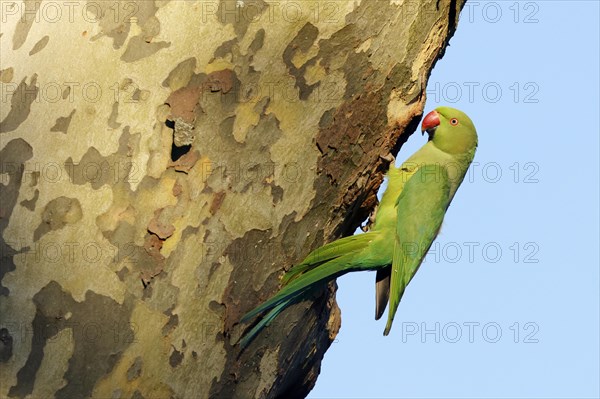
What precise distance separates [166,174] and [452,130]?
2416 mm

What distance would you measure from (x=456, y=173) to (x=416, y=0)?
172cm

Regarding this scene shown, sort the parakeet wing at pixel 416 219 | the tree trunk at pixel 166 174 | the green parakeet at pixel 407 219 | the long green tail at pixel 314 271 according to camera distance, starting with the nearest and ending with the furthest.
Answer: the tree trunk at pixel 166 174, the long green tail at pixel 314 271, the green parakeet at pixel 407 219, the parakeet wing at pixel 416 219

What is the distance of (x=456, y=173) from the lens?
427cm

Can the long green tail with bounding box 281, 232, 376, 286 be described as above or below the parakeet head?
below

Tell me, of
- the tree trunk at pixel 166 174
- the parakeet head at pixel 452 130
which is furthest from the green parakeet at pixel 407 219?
the tree trunk at pixel 166 174

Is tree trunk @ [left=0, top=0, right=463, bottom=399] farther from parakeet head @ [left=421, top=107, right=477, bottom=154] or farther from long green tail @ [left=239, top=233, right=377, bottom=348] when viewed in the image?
parakeet head @ [left=421, top=107, right=477, bottom=154]

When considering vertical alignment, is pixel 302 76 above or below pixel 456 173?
below

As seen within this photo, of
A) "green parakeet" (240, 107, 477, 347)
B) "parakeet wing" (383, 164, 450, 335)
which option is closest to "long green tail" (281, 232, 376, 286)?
"green parakeet" (240, 107, 477, 347)

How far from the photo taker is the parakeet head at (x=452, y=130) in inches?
167

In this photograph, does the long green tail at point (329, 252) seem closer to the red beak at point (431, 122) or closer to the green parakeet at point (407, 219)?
the green parakeet at point (407, 219)

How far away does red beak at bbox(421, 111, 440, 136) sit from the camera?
4293mm

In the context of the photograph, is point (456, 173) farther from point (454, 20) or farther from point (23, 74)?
point (23, 74)

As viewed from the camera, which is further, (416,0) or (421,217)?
(421,217)

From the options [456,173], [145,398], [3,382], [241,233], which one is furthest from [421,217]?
[3,382]
